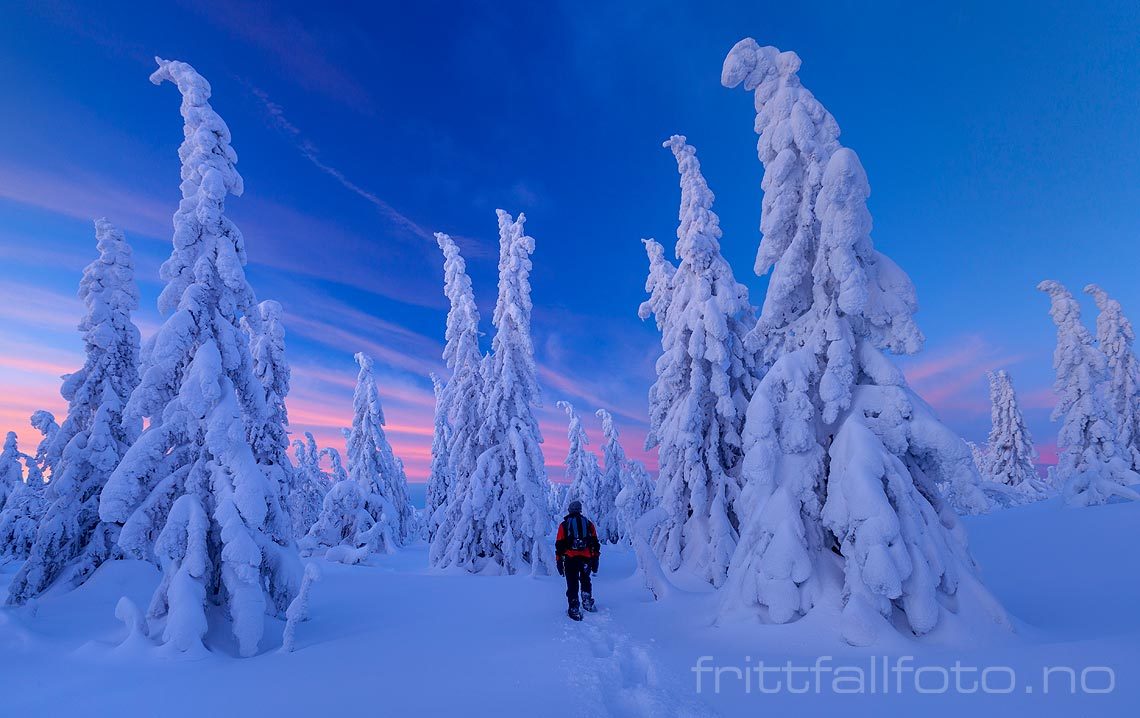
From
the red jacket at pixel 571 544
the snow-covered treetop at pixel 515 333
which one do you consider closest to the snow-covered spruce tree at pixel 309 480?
the snow-covered treetop at pixel 515 333

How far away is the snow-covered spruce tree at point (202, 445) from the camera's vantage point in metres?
8.30

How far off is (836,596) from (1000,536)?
15.2 meters

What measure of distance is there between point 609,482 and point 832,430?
30.0 meters

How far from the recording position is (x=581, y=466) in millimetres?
38844

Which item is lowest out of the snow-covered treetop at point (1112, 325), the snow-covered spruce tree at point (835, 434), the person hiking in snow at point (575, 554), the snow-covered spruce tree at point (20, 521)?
the snow-covered spruce tree at point (20, 521)

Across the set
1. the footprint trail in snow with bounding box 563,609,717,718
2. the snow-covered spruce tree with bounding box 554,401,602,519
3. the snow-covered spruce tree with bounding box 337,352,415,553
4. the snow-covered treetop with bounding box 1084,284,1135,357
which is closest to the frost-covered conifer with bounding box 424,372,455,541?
the snow-covered spruce tree with bounding box 337,352,415,553

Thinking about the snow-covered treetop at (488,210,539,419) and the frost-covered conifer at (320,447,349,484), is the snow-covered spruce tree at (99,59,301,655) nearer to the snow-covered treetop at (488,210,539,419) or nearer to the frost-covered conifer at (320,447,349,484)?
the snow-covered treetop at (488,210,539,419)

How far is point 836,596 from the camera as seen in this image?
766cm

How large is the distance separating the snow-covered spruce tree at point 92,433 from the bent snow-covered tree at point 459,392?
36.6 ft

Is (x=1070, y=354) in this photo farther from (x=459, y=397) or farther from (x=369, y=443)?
(x=369, y=443)

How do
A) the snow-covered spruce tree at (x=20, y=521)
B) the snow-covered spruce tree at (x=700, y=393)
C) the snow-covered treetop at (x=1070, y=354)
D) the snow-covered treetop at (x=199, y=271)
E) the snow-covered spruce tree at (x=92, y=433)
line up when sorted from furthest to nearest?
1. the snow-covered treetop at (x=1070, y=354)
2. the snow-covered spruce tree at (x=20, y=521)
3. the snow-covered spruce tree at (x=700, y=393)
4. the snow-covered spruce tree at (x=92, y=433)
5. the snow-covered treetop at (x=199, y=271)

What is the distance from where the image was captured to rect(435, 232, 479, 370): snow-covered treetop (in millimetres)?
24547

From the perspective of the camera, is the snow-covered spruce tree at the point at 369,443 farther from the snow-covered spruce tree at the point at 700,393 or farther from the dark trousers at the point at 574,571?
the dark trousers at the point at 574,571

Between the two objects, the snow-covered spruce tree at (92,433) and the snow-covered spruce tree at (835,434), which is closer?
the snow-covered spruce tree at (835,434)
